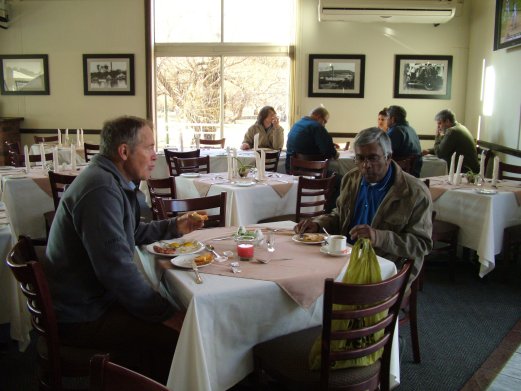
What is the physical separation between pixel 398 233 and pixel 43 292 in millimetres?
1572

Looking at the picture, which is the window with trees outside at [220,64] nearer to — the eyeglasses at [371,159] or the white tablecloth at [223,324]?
the eyeglasses at [371,159]

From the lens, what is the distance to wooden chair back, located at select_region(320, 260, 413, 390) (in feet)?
5.22

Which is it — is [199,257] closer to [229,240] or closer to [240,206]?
[229,240]

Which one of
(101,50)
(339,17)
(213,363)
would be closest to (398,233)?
(213,363)

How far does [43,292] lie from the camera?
1.72 meters

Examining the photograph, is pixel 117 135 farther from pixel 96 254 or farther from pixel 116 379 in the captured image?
pixel 116 379

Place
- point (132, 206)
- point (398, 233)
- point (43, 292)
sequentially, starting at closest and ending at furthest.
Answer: point (43, 292) → point (132, 206) → point (398, 233)

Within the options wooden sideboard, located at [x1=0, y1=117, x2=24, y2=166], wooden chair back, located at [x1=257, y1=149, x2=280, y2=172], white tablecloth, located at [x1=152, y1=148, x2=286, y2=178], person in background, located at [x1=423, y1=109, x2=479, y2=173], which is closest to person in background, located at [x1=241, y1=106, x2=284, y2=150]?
white tablecloth, located at [x1=152, y1=148, x2=286, y2=178]

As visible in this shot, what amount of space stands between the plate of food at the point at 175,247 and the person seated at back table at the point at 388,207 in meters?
0.59

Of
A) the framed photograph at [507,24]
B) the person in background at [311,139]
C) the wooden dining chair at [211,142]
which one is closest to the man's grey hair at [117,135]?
the person in background at [311,139]

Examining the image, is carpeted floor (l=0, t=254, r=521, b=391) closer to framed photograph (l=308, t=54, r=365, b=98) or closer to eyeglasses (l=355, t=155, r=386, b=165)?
eyeglasses (l=355, t=155, r=386, b=165)

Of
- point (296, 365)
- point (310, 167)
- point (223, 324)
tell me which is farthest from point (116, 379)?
point (310, 167)

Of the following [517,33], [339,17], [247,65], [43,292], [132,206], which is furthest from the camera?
[247,65]

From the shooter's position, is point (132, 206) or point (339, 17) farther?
point (339, 17)
